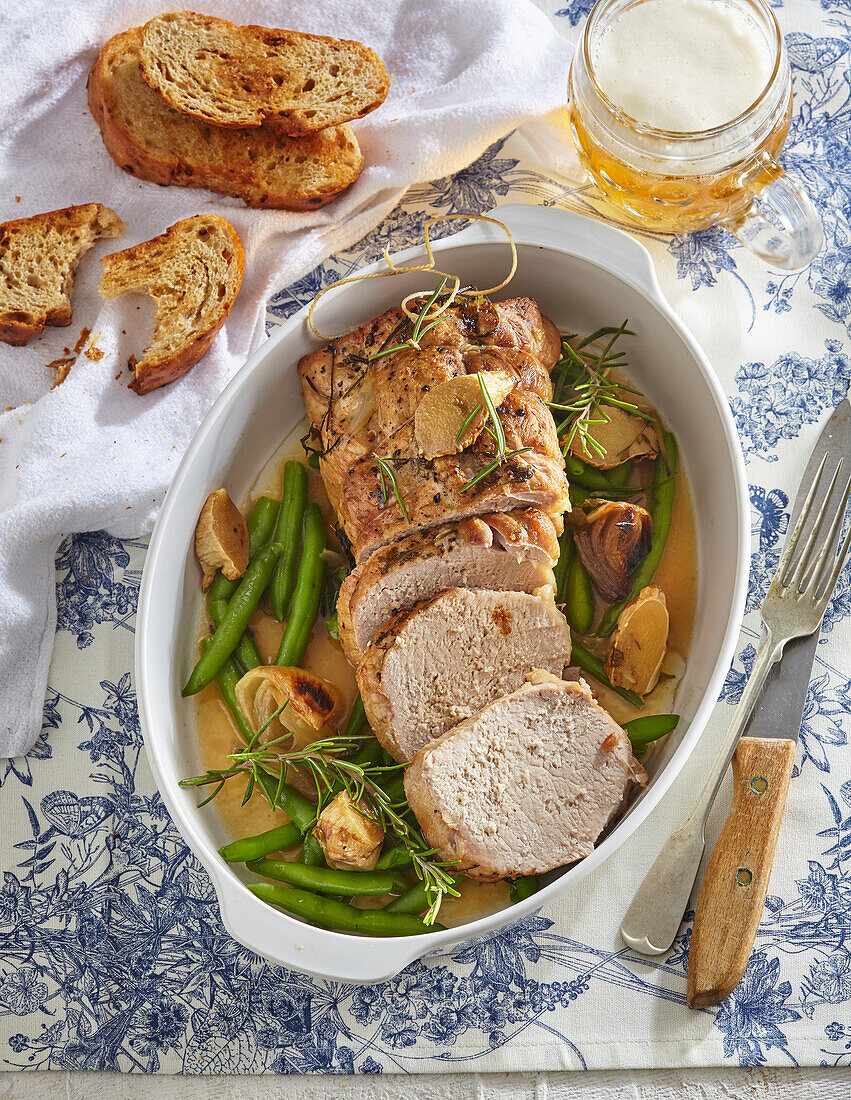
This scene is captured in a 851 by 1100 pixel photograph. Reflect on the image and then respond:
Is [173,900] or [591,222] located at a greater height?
[591,222]

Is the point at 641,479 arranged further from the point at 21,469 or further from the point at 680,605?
the point at 21,469

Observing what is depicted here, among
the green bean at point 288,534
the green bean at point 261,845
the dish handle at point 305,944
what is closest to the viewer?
the dish handle at point 305,944

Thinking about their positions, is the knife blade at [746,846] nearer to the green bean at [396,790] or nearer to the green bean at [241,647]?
the green bean at [396,790]

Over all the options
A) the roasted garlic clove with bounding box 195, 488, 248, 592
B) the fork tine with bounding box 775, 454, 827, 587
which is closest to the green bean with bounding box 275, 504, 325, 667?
the roasted garlic clove with bounding box 195, 488, 248, 592

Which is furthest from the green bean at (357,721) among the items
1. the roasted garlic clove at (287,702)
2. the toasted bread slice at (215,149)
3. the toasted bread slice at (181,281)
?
the toasted bread slice at (215,149)

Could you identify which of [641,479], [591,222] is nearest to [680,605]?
[641,479]
